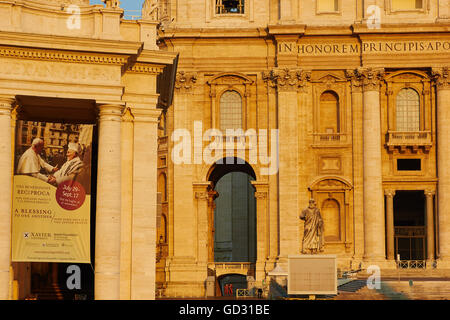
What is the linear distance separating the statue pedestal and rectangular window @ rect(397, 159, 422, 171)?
21386 millimetres

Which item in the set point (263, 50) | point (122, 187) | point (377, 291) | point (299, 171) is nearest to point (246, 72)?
point (263, 50)

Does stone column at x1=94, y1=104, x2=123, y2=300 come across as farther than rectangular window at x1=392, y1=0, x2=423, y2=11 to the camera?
No

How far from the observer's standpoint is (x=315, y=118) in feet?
217

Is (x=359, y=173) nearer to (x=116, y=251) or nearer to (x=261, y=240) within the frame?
(x=261, y=240)

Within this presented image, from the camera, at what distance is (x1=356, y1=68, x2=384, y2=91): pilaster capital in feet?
214

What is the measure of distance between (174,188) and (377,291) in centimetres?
1807

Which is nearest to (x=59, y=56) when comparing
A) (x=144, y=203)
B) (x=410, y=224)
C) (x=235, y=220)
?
(x=144, y=203)

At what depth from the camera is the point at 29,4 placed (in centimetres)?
3406

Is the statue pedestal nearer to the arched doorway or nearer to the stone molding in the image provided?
the stone molding

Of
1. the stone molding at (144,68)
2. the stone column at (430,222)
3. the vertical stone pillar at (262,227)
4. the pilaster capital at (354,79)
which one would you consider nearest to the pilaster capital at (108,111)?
the stone molding at (144,68)

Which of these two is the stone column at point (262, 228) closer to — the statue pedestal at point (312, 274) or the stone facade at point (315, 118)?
the stone facade at point (315, 118)

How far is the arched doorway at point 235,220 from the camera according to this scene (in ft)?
273

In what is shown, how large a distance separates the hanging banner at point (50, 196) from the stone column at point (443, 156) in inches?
1358

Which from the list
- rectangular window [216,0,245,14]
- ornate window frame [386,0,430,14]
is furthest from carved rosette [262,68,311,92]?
ornate window frame [386,0,430,14]
